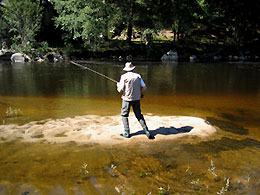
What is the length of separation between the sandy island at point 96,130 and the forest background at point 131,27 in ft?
100

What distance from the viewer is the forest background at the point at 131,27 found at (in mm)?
38094

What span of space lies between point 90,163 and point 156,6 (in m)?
40.1

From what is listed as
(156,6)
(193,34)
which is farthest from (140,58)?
(193,34)

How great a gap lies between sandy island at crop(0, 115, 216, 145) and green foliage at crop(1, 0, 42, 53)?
31.5 metres

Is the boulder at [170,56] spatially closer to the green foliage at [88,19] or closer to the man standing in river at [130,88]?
the green foliage at [88,19]

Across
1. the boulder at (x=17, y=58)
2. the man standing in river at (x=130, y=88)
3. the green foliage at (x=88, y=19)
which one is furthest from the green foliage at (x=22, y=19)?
the man standing in river at (x=130, y=88)

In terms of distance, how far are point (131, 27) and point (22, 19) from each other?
1630 cm

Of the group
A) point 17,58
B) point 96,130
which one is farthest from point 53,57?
point 96,130

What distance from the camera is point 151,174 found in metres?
5.68

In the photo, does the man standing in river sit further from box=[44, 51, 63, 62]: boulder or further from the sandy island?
box=[44, 51, 63, 62]: boulder

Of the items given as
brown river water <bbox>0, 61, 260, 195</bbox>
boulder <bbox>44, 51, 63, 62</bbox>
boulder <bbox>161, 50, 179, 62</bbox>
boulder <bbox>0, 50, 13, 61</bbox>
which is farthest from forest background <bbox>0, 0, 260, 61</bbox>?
brown river water <bbox>0, 61, 260, 195</bbox>

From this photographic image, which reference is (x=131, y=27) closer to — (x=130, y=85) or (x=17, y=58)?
(x=17, y=58)

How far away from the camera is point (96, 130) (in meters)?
8.27

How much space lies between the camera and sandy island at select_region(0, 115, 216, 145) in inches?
299
